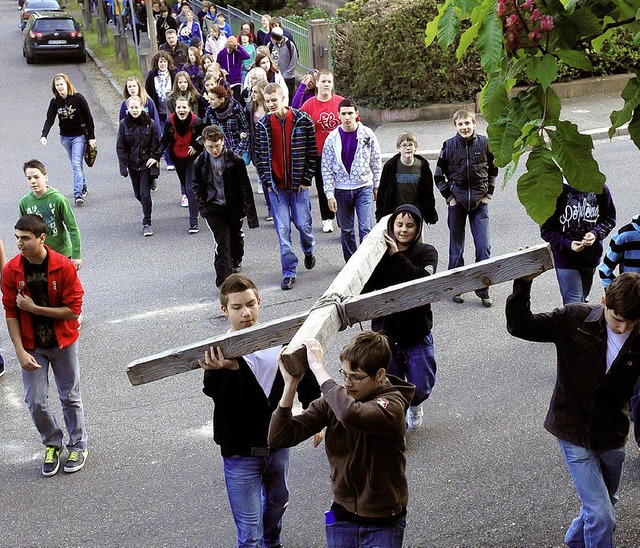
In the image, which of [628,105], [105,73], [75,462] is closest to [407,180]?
[75,462]

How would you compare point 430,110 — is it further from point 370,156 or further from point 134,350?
point 134,350

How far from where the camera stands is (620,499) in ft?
19.7

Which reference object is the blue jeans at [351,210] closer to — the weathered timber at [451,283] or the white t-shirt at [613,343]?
the white t-shirt at [613,343]

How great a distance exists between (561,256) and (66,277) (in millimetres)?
3835

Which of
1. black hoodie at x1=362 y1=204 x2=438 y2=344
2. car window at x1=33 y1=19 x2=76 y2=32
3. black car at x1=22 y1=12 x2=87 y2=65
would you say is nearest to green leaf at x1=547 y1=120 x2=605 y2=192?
black hoodie at x1=362 y1=204 x2=438 y2=344

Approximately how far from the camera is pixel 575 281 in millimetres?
7762

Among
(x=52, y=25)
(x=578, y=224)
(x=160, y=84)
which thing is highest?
(x=52, y=25)

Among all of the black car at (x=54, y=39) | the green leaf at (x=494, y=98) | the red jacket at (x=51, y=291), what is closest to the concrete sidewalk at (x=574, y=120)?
the red jacket at (x=51, y=291)

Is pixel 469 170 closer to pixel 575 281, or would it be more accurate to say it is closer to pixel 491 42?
pixel 575 281

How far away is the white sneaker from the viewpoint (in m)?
6.96

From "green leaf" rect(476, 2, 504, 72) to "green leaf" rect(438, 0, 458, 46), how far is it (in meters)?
0.26

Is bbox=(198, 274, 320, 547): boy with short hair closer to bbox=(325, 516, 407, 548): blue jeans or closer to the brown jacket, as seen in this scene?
the brown jacket

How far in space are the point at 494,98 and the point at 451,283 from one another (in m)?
0.81

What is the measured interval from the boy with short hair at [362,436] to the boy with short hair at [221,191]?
5.75m
